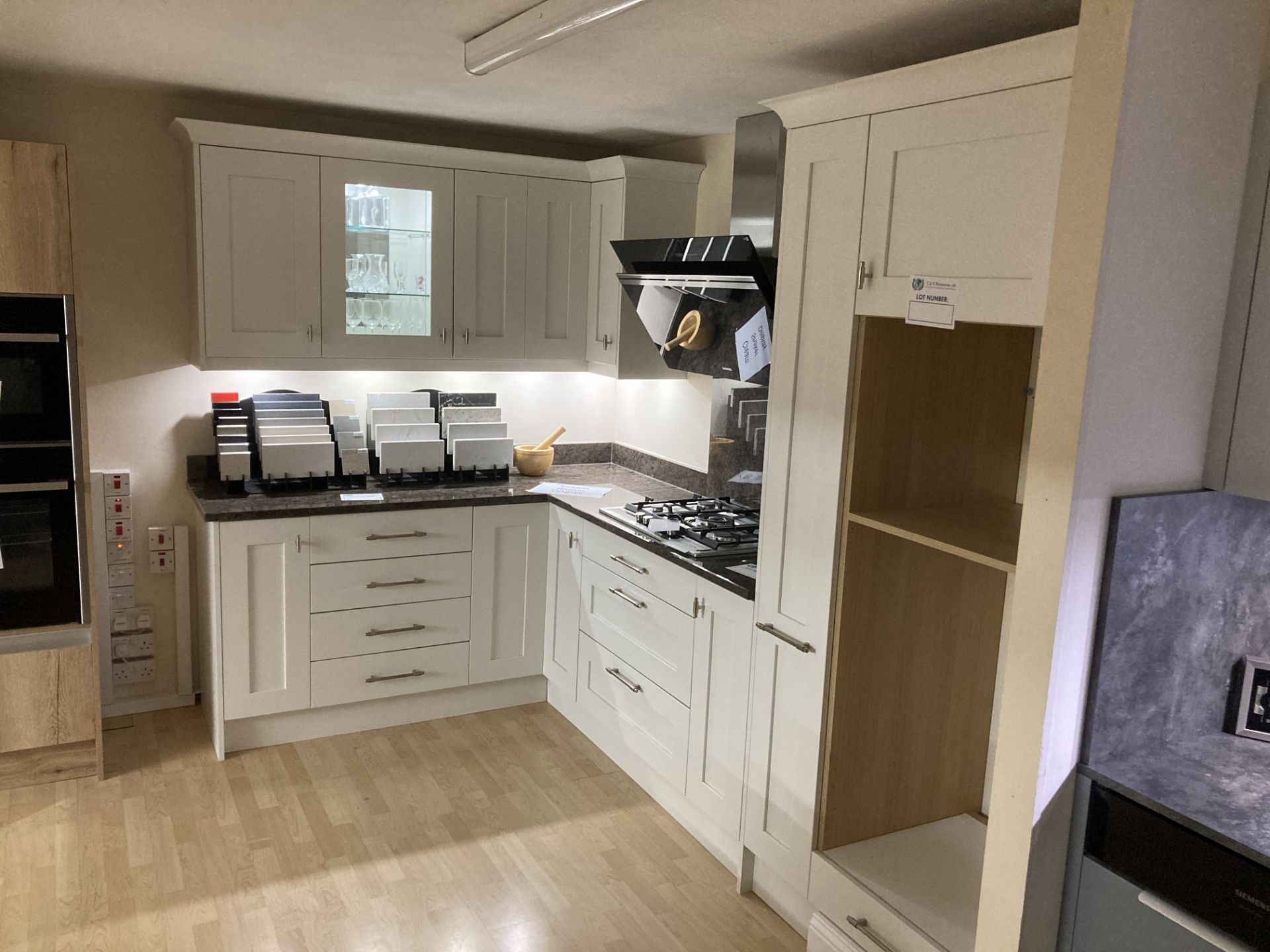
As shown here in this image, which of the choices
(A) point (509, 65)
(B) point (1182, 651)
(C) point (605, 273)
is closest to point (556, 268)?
(C) point (605, 273)

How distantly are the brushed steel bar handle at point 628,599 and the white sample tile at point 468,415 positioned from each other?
1.07m

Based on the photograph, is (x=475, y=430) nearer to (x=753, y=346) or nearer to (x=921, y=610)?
(x=753, y=346)

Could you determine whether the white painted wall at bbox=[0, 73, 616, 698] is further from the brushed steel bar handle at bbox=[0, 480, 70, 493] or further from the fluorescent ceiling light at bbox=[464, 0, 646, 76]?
the fluorescent ceiling light at bbox=[464, 0, 646, 76]

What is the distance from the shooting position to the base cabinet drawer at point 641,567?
3102mm

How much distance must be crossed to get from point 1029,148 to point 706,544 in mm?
1582

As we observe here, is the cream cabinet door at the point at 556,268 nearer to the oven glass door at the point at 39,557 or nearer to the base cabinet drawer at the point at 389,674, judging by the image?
Result: the base cabinet drawer at the point at 389,674

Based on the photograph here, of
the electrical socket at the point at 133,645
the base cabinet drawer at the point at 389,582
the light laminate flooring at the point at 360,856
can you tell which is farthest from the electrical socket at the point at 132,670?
the base cabinet drawer at the point at 389,582

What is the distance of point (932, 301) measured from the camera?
2115 millimetres

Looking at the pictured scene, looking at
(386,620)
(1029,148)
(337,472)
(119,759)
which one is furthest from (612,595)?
(1029,148)

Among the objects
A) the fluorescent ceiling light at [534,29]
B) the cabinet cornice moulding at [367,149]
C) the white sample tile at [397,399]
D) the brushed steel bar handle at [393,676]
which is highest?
the fluorescent ceiling light at [534,29]

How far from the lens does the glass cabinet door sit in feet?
12.2

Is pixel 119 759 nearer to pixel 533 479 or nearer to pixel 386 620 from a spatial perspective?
pixel 386 620

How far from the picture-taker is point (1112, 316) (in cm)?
159

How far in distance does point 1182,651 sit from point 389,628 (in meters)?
2.72
